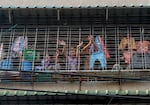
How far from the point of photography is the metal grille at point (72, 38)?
1123cm

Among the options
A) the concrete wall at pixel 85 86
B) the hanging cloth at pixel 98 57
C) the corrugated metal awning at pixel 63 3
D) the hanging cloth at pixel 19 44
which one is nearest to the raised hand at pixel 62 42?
the hanging cloth at pixel 98 57

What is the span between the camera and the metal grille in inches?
442

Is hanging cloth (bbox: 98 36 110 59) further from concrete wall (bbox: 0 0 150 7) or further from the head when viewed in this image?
concrete wall (bbox: 0 0 150 7)

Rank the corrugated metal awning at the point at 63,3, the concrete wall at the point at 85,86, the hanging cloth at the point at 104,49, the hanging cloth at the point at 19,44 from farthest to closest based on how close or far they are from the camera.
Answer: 1. the corrugated metal awning at the point at 63,3
2. the hanging cloth at the point at 19,44
3. the hanging cloth at the point at 104,49
4. the concrete wall at the point at 85,86

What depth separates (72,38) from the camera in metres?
11.8

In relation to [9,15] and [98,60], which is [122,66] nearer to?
[98,60]

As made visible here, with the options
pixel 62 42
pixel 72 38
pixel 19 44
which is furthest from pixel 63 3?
pixel 19 44

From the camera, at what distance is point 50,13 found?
465 inches

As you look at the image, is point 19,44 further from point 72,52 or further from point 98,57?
point 98,57

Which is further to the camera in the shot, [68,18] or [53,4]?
[53,4]

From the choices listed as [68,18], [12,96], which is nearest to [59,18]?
[68,18]

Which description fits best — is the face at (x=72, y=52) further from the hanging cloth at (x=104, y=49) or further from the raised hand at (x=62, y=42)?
the hanging cloth at (x=104, y=49)

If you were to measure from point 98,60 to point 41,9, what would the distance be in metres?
2.00

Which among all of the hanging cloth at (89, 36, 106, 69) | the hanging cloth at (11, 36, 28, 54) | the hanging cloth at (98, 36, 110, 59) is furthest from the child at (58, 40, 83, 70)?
the hanging cloth at (11, 36, 28, 54)
